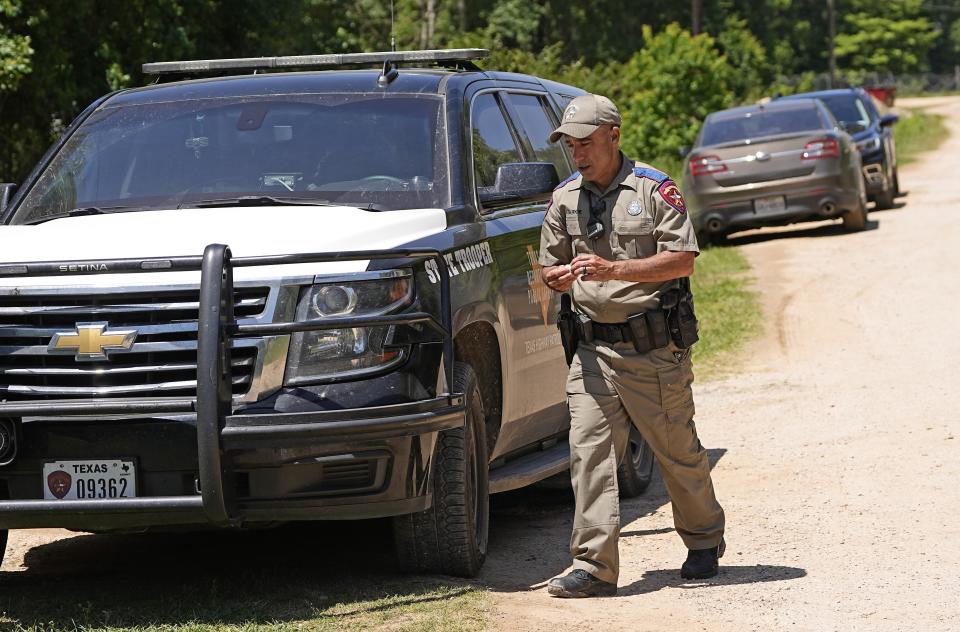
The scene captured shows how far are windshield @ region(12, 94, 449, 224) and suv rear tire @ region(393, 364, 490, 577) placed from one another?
846 millimetres

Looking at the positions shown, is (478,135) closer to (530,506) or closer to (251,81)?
(251,81)

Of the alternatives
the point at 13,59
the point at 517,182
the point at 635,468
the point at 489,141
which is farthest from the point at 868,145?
the point at 517,182

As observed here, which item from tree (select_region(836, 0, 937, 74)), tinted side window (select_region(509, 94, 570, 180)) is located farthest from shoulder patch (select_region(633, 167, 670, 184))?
tree (select_region(836, 0, 937, 74))

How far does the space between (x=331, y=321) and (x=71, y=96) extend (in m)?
16.2

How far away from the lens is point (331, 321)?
5.08 metres

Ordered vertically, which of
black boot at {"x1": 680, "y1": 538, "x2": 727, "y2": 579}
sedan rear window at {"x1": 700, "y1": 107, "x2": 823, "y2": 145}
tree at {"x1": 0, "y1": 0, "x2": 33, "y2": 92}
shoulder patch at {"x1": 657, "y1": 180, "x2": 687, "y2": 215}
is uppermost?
shoulder patch at {"x1": 657, "y1": 180, "x2": 687, "y2": 215}

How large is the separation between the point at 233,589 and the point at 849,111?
18387 mm

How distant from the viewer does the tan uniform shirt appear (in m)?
5.78

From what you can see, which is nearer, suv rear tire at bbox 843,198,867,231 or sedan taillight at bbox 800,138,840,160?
sedan taillight at bbox 800,138,840,160

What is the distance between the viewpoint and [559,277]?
19.0 feet

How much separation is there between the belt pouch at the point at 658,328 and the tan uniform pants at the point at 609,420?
6 centimetres

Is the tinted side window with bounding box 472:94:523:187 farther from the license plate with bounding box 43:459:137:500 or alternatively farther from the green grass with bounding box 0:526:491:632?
the license plate with bounding box 43:459:137:500

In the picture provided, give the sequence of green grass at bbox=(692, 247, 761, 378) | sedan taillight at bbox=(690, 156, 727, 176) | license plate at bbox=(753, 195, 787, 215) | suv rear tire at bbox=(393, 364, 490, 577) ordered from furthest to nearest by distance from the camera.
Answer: sedan taillight at bbox=(690, 156, 727, 176) → license plate at bbox=(753, 195, 787, 215) → green grass at bbox=(692, 247, 761, 378) → suv rear tire at bbox=(393, 364, 490, 577)

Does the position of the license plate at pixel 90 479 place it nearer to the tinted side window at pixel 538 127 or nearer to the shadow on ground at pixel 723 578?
the shadow on ground at pixel 723 578
